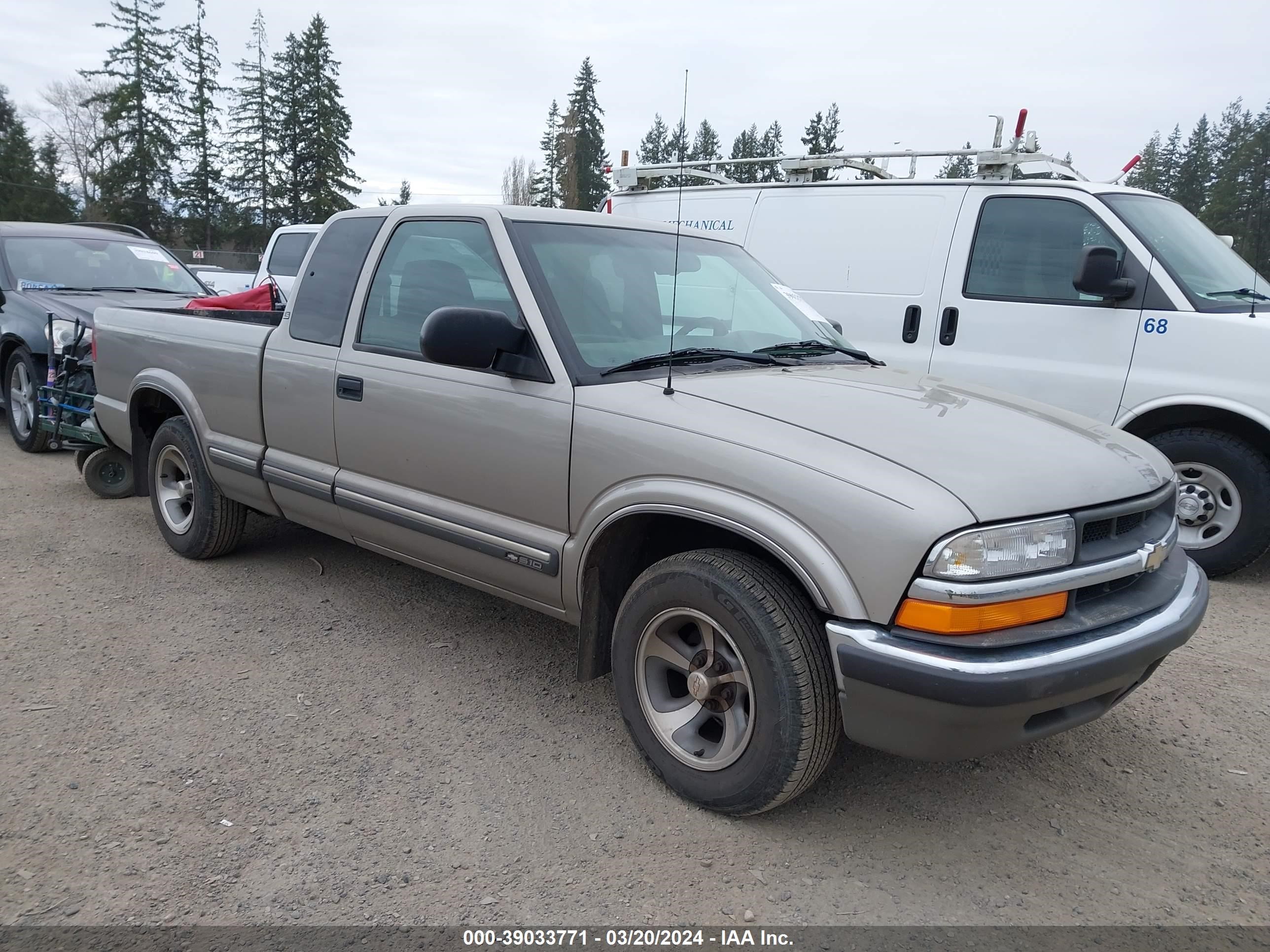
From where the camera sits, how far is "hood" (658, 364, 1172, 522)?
2432mm

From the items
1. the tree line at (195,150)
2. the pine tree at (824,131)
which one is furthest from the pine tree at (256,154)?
the pine tree at (824,131)

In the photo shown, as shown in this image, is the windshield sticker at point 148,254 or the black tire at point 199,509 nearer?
the black tire at point 199,509

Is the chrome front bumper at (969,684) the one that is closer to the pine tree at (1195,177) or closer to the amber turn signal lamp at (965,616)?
the amber turn signal lamp at (965,616)

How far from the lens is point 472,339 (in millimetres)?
3055

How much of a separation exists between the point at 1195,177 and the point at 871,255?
37961 mm

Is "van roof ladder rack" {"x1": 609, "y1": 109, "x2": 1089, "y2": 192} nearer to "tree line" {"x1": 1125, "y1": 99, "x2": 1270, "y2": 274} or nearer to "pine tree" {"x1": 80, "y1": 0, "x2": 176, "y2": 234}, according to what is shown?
"tree line" {"x1": 1125, "y1": 99, "x2": 1270, "y2": 274}

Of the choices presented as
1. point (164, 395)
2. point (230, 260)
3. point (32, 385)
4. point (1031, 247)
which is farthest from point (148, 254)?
point (230, 260)

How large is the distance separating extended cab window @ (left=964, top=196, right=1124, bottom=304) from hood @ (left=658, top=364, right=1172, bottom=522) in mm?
2565

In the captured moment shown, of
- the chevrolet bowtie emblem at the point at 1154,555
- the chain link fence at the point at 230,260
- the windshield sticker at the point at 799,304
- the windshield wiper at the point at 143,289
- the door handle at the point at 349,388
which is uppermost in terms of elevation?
the windshield sticker at the point at 799,304

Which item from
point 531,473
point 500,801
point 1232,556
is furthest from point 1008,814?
point 1232,556

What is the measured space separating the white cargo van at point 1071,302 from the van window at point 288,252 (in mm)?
7859

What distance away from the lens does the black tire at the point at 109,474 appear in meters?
6.37

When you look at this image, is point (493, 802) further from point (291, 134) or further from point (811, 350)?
point (291, 134)

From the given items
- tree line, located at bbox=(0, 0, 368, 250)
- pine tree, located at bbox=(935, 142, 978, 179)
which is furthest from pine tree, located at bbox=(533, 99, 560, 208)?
pine tree, located at bbox=(935, 142, 978, 179)
